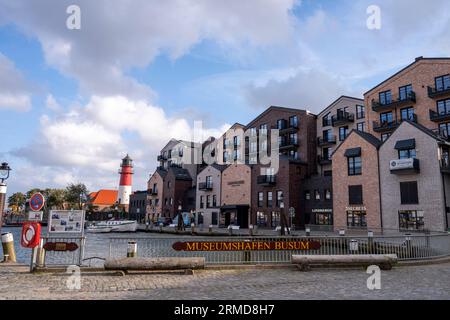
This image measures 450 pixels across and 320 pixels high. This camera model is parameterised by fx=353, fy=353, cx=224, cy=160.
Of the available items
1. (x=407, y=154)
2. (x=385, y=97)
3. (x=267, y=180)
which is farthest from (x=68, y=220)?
(x=385, y=97)

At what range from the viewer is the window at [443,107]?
38.8 m

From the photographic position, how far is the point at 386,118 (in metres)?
44.8

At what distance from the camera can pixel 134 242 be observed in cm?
1330

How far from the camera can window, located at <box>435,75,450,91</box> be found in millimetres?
38594

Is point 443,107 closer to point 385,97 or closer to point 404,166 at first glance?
point 385,97

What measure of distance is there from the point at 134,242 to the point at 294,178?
3788cm

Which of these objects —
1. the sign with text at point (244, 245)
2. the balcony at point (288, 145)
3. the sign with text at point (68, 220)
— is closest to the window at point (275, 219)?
the balcony at point (288, 145)

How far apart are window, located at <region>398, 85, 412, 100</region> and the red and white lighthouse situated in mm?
71156

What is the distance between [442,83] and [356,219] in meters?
17.8

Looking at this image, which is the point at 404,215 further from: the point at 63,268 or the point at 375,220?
the point at 63,268

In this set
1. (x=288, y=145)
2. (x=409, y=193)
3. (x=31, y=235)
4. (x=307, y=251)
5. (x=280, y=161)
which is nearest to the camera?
(x=31, y=235)

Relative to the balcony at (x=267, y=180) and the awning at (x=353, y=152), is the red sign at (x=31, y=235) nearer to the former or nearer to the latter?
the awning at (x=353, y=152)

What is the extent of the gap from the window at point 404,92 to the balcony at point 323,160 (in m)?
13.1
